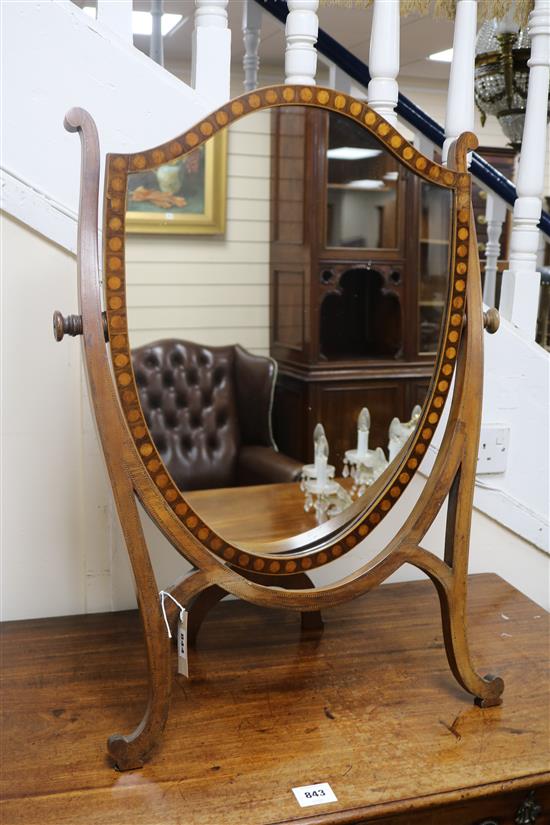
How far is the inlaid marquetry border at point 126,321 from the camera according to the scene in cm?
97

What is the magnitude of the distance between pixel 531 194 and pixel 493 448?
1.55 ft

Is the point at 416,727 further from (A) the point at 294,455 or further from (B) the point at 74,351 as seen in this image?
(B) the point at 74,351

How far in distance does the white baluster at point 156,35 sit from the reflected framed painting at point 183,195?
0.32m

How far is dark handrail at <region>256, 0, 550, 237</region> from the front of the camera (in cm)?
152

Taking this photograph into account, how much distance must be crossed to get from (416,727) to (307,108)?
832mm

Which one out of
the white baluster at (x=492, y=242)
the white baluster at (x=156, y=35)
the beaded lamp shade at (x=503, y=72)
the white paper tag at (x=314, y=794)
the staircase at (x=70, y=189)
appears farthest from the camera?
the beaded lamp shade at (x=503, y=72)

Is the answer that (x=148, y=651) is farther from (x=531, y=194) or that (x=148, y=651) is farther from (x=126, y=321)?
(x=531, y=194)

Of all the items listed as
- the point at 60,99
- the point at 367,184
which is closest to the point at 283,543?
the point at 367,184

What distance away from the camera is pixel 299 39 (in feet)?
4.11

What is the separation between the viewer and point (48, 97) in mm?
1240

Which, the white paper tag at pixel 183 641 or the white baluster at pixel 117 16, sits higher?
the white baluster at pixel 117 16

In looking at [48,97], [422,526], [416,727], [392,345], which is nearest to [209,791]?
[416,727]

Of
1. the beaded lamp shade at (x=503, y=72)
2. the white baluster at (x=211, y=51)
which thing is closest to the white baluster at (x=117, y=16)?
the white baluster at (x=211, y=51)

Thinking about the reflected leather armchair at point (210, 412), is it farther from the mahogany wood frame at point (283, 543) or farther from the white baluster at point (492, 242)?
the white baluster at point (492, 242)
